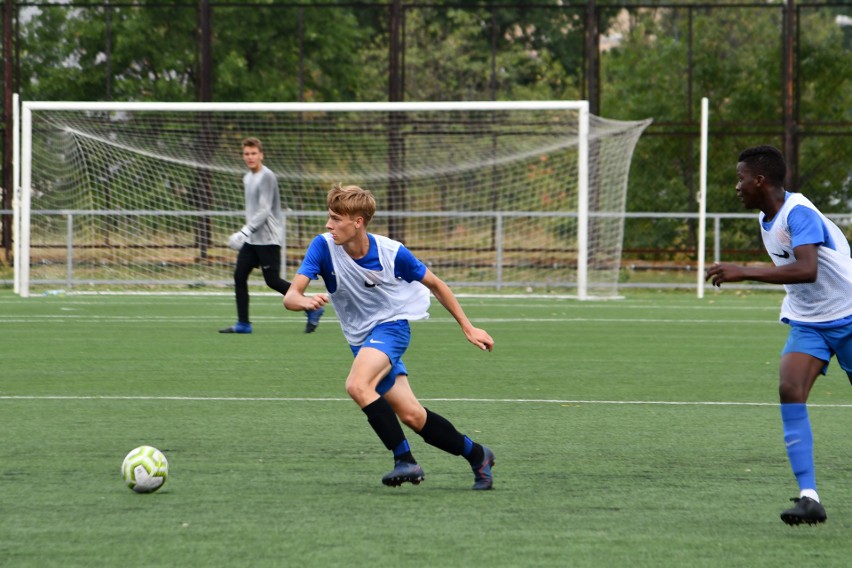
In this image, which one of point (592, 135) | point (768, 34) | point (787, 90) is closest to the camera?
point (592, 135)

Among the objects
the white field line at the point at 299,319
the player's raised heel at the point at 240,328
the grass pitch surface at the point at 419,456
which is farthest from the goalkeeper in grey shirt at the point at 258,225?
the white field line at the point at 299,319

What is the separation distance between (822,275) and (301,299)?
84.7 inches

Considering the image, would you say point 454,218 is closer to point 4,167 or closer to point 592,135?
point 592,135

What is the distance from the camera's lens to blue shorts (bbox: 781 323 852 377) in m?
5.53

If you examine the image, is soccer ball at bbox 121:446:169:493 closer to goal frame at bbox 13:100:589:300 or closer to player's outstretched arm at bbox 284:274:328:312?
player's outstretched arm at bbox 284:274:328:312

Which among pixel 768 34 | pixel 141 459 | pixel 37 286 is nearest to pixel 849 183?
pixel 768 34

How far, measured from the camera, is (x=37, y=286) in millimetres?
20969

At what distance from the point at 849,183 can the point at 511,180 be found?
6.52 metres

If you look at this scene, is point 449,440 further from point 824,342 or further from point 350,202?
point 824,342

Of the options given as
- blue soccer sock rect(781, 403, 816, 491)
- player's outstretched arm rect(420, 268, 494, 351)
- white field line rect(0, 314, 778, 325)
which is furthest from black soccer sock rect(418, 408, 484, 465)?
white field line rect(0, 314, 778, 325)

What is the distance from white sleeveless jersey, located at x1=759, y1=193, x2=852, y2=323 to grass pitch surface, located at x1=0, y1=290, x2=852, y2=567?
32.6 inches

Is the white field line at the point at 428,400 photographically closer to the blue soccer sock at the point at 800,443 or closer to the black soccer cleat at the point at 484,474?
the black soccer cleat at the point at 484,474

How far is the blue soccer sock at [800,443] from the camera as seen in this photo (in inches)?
213

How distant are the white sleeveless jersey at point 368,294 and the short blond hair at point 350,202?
7.1 inches
